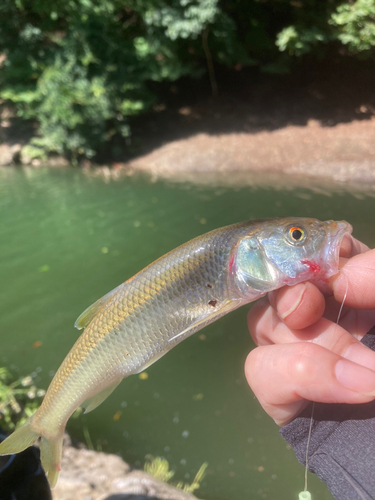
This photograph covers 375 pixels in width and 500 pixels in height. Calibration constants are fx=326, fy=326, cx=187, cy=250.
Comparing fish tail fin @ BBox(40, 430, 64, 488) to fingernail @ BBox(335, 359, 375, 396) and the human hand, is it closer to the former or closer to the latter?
the human hand

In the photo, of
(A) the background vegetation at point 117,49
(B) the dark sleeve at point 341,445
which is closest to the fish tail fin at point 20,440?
(B) the dark sleeve at point 341,445

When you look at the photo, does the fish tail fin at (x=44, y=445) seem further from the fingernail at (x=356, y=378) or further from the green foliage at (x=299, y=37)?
the green foliage at (x=299, y=37)

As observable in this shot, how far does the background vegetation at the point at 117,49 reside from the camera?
15.3m

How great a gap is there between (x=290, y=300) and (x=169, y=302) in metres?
0.70

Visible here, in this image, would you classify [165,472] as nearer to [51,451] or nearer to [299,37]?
[51,451]

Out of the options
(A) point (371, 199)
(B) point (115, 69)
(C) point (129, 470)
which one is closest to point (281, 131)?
(A) point (371, 199)

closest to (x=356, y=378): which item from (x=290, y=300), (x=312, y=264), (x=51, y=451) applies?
(x=290, y=300)

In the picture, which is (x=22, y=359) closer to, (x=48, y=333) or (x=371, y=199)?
(x=48, y=333)

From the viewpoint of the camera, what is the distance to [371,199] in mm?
10789

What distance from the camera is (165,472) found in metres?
3.67

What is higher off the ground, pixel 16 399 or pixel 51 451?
pixel 51 451

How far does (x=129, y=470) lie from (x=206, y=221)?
7268mm

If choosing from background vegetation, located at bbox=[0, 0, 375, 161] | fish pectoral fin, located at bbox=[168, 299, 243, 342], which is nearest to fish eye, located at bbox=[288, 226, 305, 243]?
fish pectoral fin, located at bbox=[168, 299, 243, 342]

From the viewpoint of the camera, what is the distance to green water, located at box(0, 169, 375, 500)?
391 centimetres
